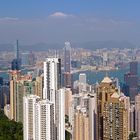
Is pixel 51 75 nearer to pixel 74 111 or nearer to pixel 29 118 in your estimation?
pixel 74 111

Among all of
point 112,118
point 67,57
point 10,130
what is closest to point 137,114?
point 112,118

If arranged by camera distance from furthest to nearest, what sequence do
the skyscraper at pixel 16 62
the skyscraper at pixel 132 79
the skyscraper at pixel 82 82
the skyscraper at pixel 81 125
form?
the skyscraper at pixel 16 62
the skyscraper at pixel 132 79
the skyscraper at pixel 82 82
the skyscraper at pixel 81 125

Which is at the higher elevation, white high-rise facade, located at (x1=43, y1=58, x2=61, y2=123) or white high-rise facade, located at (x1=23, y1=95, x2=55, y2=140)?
white high-rise facade, located at (x1=43, y1=58, x2=61, y2=123)

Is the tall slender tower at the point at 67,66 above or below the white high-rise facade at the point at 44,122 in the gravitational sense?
above

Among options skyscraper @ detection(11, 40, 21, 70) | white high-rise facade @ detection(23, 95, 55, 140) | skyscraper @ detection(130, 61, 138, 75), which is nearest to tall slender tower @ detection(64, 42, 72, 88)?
skyscraper @ detection(130, 61, 138, 75)

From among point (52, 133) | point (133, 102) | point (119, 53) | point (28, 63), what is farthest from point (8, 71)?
point (52, 133)

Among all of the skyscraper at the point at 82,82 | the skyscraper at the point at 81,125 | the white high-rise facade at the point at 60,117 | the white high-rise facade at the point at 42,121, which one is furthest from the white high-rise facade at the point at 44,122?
the skyscraper at the point at 82,82

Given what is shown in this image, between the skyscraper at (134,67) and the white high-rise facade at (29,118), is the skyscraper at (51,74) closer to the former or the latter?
the white high-rise facade at (29,118)

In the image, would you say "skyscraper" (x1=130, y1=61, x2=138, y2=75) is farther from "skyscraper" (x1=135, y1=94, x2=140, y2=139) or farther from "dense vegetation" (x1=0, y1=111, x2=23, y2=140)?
"dense vegetation" (x1=0, y1=111, x2=23, y2=140)
